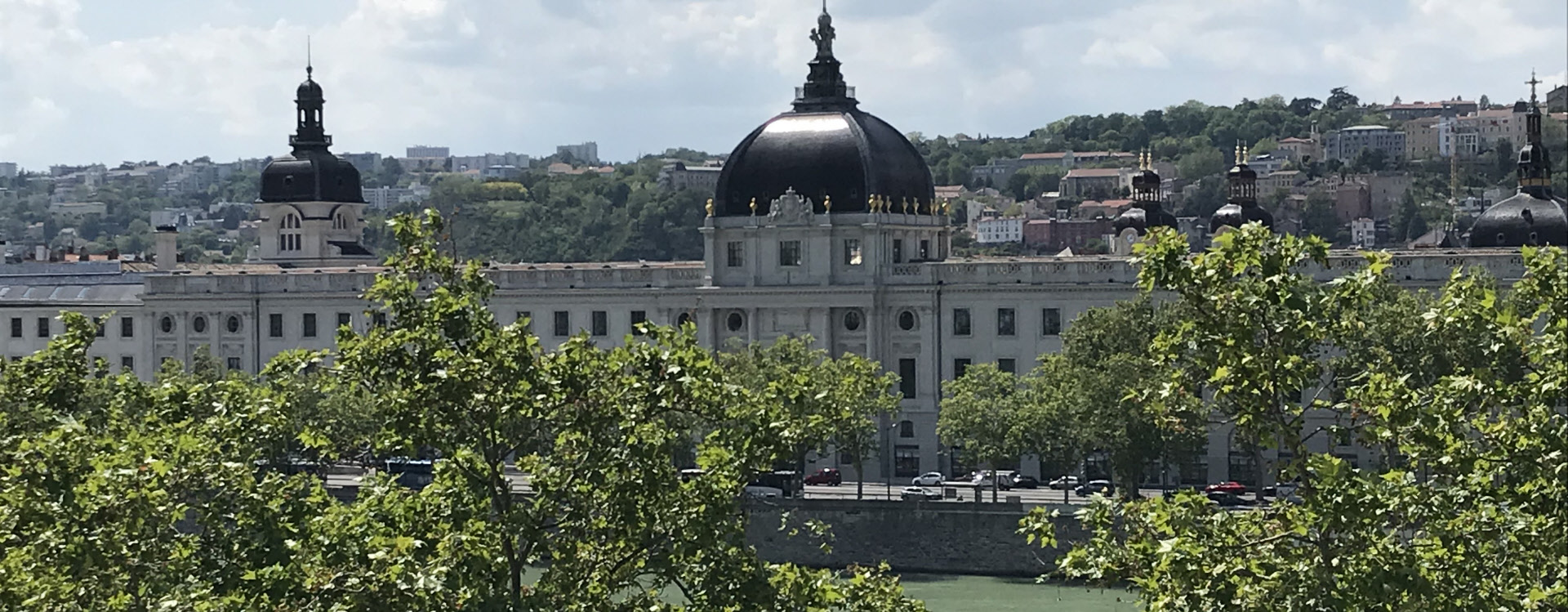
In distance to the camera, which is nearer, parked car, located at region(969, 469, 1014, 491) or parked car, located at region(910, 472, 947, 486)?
Answer: parked car, located at region(969, 469, 1014, 491)

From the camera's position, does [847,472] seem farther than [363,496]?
Yes

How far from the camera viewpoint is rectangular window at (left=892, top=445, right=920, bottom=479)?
12100 centimetres

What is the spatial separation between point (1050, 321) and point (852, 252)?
338 inches

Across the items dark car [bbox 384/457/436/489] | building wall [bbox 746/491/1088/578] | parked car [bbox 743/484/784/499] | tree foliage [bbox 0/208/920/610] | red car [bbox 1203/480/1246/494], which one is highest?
tree foliage [bbox 0/208/920/610]

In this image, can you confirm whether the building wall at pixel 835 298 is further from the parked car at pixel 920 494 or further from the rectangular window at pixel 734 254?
the parked car at pixel 920 494

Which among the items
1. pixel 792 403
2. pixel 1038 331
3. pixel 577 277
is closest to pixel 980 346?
pixel 1038 331

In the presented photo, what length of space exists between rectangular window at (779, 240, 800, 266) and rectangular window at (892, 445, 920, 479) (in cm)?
887

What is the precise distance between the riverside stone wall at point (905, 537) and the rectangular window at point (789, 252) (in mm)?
25671

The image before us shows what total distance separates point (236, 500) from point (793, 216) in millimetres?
81455

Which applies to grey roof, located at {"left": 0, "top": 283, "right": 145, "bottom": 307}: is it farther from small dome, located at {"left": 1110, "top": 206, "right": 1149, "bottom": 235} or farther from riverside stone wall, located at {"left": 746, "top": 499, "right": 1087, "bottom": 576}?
riverside stone wall, located at {"left": 746, "top": 499, "right": 1087, "bottom": 576}

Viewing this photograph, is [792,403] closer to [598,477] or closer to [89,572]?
[598,477]

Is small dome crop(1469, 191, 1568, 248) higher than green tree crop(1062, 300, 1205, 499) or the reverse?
higher

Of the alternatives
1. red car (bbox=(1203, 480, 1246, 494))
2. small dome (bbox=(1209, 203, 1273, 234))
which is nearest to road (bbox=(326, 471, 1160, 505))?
red car (bbox=(1203, 480, 1246, 494))

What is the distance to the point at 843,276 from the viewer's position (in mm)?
124750
